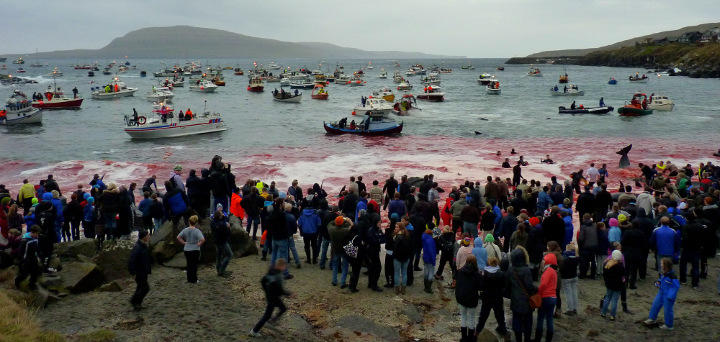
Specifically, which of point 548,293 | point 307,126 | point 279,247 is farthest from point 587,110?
point 548,293

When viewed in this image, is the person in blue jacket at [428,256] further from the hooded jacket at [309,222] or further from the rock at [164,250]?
the rock at [164,250]

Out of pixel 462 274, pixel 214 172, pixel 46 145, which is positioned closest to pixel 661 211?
pixel 462 274

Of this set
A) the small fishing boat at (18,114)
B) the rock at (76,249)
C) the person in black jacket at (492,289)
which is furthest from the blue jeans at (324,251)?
the small fishing boat at (18,114)

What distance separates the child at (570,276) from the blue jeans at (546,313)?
1.12 m

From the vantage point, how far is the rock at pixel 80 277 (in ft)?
34.8

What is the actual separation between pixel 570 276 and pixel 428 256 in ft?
9.05

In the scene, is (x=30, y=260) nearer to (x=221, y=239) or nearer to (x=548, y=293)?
(x=221, y=239)

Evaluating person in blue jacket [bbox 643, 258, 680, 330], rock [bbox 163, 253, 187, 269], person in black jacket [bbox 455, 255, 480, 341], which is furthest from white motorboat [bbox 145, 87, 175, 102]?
person in blue jacket [bbox 643, 258, 680, 330]

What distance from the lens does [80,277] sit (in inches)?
424

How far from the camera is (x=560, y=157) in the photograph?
33.1 metres

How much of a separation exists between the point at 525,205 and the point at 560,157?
19475mm

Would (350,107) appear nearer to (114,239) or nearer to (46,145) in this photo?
(46,145)

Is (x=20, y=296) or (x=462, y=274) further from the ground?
(x=462, y=274)

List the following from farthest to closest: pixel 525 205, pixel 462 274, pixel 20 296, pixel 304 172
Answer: pixel 304 172, pixel 525 205, pixel 20 296, pixel 462 274
